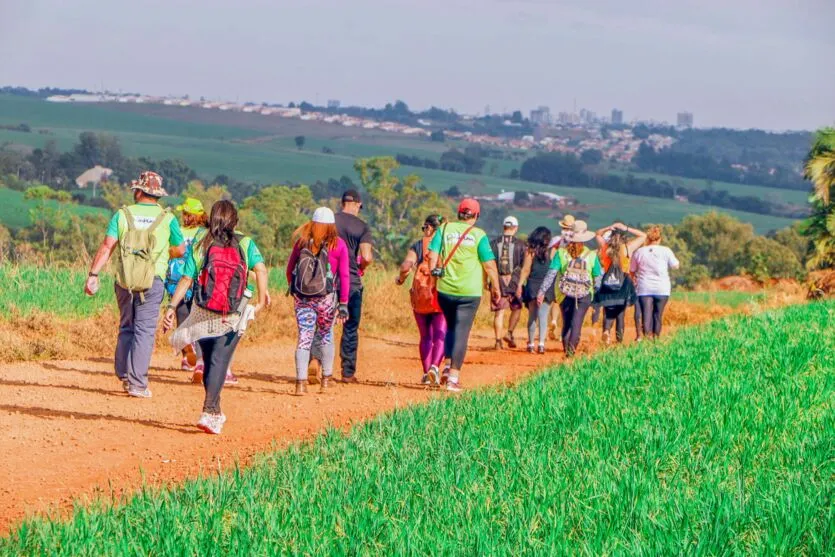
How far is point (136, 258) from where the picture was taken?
1027 cm

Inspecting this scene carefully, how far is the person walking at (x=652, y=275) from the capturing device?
14523 mm

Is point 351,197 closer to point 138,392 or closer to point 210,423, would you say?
point 138,392

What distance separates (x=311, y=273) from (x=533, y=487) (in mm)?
5090

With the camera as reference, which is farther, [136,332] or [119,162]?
[119,162]

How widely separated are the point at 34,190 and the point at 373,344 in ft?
146

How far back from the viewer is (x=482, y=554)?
505cm

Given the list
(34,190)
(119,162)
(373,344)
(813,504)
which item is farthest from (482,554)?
(119,162)

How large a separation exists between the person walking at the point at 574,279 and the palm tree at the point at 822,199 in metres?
14.3

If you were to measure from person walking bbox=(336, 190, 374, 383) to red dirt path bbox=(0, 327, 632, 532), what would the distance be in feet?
1.05

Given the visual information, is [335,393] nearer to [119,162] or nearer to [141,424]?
[141,424]

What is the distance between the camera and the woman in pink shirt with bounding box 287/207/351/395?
1081 cm

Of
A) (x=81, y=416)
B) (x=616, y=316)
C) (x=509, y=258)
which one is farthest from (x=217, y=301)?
(x=616, y=316)

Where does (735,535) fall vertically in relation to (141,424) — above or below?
above

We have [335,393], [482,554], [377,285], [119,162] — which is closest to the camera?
[482,554]
